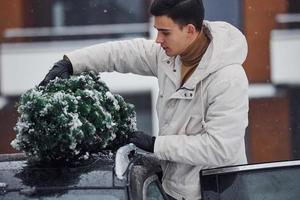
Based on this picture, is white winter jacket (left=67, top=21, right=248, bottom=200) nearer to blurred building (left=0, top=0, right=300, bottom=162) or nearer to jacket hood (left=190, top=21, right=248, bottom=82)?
jacket hood (left=190, top=21, right=248, bottom=82)

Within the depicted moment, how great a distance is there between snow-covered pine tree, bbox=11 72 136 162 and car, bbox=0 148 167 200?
→ 0.22 ft

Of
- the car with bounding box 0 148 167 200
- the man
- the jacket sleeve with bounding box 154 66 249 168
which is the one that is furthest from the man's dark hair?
the car with bounding box 0 148 167 200

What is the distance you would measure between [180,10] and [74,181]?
934mm

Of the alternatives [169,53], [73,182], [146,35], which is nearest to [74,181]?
[73,182]

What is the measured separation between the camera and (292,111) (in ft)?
27.6

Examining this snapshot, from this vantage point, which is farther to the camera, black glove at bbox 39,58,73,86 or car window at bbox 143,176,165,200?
black glove at bbox 39,58,73,86

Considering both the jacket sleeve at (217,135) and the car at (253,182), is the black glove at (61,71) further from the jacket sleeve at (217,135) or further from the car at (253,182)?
the car at (253,182)

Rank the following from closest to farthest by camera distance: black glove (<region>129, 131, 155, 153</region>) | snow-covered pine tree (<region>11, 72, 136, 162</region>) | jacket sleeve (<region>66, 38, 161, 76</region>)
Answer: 1. snow-covered pine tree (<region>11, 72, 136, 162</region>)
2. black glove (<region>129, 131, 155, 153</region>)
3. jacket sleeve (<region>66, 38, 161, 76</region>)

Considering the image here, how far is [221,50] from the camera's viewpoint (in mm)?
Answer: 3451

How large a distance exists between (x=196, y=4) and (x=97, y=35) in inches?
188

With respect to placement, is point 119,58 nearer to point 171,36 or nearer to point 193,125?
point 171,36

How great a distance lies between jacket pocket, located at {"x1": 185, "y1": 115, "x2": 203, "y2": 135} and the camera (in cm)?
348

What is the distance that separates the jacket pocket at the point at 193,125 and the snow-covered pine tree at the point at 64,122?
1.12 feet

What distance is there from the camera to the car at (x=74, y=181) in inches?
115
